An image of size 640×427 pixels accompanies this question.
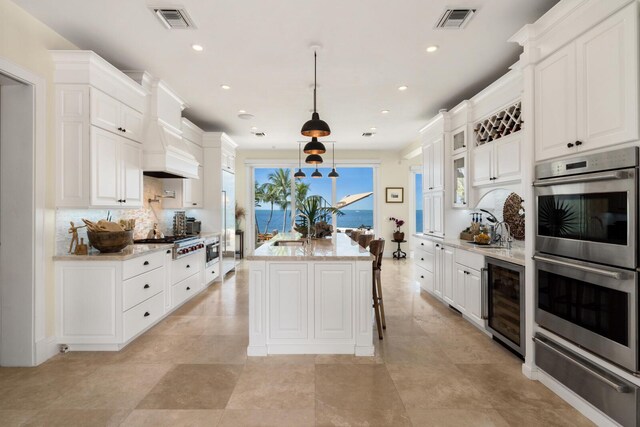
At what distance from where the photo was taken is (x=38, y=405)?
2.21 meters

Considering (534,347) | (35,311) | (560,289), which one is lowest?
(534,347)

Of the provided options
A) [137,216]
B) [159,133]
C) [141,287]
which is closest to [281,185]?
[137,216]

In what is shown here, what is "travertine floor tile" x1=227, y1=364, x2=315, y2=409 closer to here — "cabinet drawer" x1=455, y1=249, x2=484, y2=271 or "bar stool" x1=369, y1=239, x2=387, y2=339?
"bar stool" x1=369, y1=239, x2=387, y2=339

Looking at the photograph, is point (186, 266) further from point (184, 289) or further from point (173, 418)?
point (173, 418)

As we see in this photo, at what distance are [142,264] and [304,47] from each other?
8.98 ft

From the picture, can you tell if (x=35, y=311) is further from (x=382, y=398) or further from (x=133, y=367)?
(x=382, y=398)

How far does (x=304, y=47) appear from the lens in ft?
10.6

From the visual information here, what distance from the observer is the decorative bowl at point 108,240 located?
3.10 m

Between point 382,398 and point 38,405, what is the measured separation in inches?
91.4

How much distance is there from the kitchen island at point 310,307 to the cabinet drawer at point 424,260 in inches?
88.2

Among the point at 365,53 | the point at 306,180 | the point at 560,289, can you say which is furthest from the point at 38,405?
the point at 306,180

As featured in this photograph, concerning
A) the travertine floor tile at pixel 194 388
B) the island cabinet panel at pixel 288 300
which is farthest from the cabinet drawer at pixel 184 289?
the island cabinet panel at pixel 288 300

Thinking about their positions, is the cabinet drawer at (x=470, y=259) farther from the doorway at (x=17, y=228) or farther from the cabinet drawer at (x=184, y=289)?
the doorway at (x=17, y=228)

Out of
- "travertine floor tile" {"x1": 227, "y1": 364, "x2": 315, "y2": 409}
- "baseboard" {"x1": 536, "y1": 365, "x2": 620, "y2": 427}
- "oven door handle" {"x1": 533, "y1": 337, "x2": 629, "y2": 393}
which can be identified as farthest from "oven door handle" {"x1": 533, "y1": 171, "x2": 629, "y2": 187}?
"travertine floor tile" {"x1": 227, "y1": 364, "x2": 315, "y2": 409}
